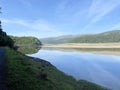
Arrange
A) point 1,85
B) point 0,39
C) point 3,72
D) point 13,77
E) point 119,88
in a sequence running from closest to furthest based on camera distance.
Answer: point 1,85, point 13,77, point 3,72, point 119,88, point 0,39

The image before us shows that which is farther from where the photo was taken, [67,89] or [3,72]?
[67,89]

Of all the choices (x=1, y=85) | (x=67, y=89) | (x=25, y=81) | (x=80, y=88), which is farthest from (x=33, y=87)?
(x=80, y=88)

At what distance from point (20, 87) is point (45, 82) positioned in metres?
4.74

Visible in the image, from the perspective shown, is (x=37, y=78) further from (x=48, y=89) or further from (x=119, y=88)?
(x=119, y=88)

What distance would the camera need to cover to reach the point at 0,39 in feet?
287

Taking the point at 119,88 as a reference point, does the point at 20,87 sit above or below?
above

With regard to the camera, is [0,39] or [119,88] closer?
[119,88]

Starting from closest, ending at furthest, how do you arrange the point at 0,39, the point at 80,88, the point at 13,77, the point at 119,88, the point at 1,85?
the point at 1,85, the point at 13,77, the point at 80,88, the point at 119,88, the point at 0,39

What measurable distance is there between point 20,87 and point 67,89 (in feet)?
25.5

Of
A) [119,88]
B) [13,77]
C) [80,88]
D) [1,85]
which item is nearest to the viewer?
[1,85]

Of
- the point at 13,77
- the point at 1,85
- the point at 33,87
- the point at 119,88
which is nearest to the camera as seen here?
the point at 1,85

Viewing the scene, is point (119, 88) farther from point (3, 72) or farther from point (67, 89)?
point (3, 72)

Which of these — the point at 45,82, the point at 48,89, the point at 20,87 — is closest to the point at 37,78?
the point at 45,82

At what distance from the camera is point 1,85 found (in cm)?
1747
